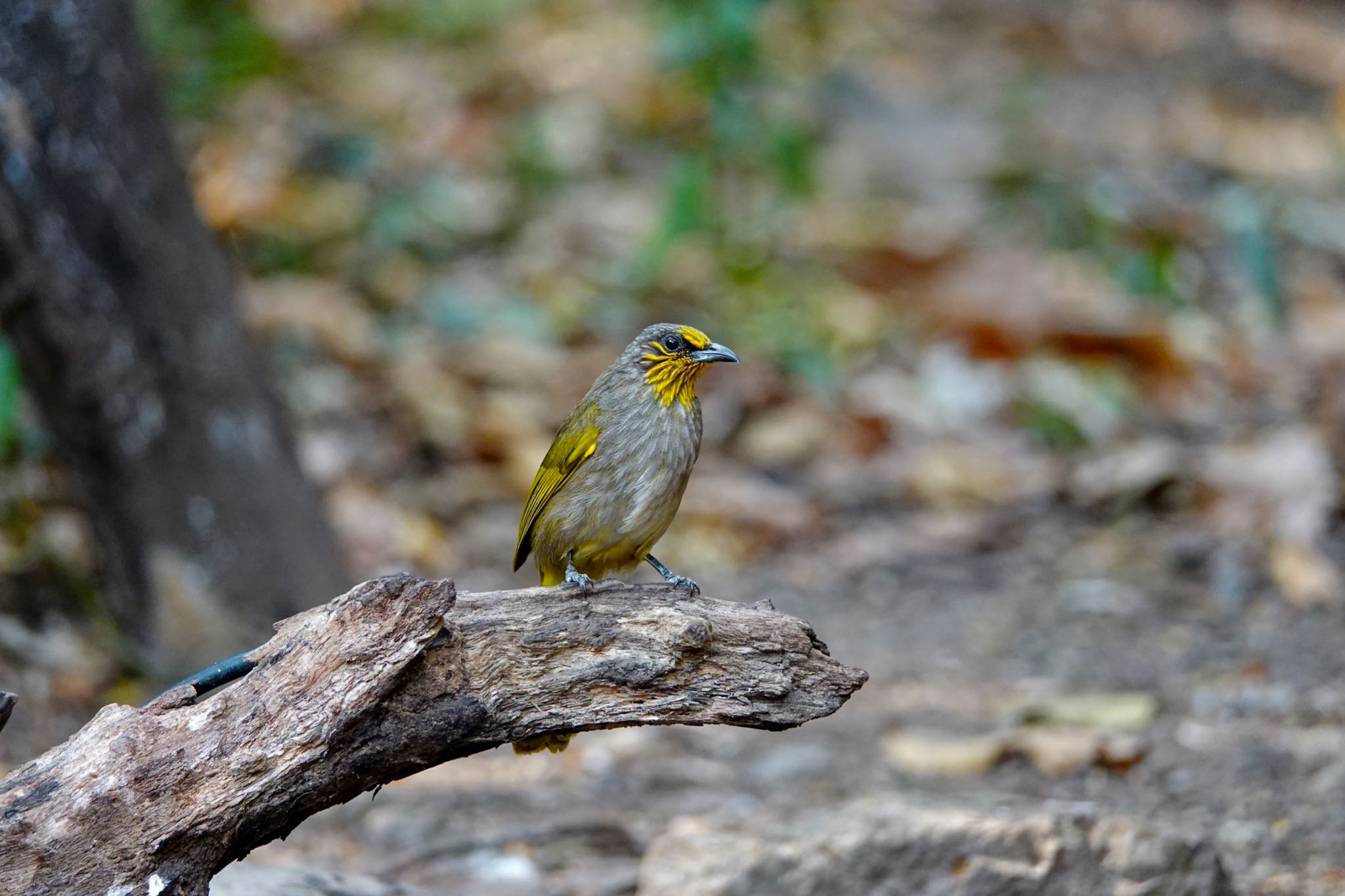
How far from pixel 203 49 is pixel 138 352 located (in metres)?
4.66

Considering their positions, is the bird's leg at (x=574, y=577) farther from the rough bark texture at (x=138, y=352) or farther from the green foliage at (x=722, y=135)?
the green foliage at (x=722, y=135)

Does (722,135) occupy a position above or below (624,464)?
above

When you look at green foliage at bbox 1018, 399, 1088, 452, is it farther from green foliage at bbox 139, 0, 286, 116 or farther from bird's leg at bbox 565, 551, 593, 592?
green foliage at bbox 139, 0, 286, 116

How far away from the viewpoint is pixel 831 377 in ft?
26.1

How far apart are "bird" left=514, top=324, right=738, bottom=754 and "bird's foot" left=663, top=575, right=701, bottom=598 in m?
0.09

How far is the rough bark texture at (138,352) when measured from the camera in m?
4.96

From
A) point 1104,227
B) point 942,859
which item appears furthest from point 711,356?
point 1104,227

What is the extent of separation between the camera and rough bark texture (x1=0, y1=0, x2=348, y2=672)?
4.96m

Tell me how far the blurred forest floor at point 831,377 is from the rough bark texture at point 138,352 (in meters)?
0.42

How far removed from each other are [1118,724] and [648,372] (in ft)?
7.43

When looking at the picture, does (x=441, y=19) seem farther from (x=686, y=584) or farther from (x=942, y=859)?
(x=942, y=859)

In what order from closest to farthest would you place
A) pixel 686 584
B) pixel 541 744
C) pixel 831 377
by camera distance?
pixel 541 744, pixel 686 584, pixel 831 377

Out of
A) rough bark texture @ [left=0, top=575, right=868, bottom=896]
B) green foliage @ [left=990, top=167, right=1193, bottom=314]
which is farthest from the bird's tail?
green foliage @ [left=990, top=167, right=1193, bottom=314]

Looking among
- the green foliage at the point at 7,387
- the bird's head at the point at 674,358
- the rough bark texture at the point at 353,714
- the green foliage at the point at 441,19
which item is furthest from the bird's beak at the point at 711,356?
the green foliage at the point at 441,19
